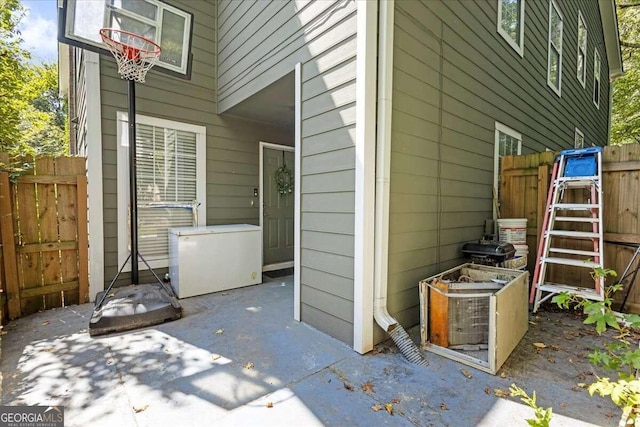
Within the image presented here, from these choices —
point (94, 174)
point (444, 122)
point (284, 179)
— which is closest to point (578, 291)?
point (444, 122)

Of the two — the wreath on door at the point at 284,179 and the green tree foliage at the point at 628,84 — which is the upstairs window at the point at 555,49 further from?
the green tree foliage at the point at 628,84

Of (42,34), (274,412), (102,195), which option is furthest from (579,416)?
(42,34)

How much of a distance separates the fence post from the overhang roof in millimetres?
13312

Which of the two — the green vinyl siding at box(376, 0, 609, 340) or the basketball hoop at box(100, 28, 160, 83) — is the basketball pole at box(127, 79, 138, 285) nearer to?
the basketball hoop at box(100, 28, 160, 83)

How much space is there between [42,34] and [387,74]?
14.9 m

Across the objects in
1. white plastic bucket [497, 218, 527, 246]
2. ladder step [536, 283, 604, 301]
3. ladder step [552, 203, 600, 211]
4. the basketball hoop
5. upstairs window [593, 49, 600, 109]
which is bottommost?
ladder step [536, 283, 604, 301]

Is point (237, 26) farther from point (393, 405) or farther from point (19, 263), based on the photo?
point (393, 405)

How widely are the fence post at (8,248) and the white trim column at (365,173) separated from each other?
11.0 ft

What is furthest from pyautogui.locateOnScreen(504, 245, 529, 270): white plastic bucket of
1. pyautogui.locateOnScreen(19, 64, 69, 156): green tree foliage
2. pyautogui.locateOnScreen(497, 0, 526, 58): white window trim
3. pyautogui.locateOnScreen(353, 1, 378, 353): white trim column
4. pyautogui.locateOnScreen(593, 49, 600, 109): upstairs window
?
pyautogui.locateOnScreen(19, 64, 69, 156): green tree foliage

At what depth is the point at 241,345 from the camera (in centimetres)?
247

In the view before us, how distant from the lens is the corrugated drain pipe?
7.70ft

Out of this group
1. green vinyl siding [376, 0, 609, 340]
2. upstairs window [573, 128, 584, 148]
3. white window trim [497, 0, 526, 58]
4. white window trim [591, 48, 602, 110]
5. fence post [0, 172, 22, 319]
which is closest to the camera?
green vinyl siding [376, 0, 609, 340]

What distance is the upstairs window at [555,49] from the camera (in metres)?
5.53

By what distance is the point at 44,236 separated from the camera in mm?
3168
